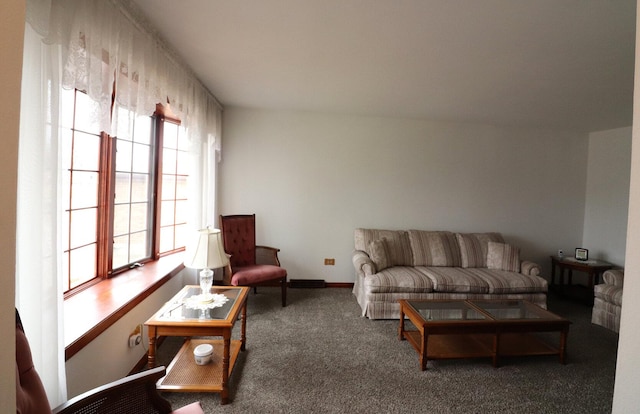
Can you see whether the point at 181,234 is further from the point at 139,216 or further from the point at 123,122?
the point at 123,122

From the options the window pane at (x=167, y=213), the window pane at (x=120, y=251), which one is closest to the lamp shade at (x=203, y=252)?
the window pane at (x=120, y=251)

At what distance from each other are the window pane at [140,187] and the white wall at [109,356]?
1000mm

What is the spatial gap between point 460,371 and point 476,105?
2974 millimetres

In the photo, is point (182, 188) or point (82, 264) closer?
point (82, 264)

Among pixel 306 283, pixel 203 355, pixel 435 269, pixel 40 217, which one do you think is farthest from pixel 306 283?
pixel 40 217

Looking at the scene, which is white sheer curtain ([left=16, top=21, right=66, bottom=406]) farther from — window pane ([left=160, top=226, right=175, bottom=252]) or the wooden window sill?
window pane ([left=160, top=226, right=175, bottom=252])

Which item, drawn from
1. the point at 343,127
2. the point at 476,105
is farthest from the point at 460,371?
the point at 343,127

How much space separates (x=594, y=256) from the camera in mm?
4359

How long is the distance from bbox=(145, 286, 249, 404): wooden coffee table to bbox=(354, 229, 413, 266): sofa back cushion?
2.14m

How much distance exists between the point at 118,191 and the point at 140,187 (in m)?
0.36

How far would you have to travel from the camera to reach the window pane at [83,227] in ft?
6.59

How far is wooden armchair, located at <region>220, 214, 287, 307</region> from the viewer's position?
10.6ft

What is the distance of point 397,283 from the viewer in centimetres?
321

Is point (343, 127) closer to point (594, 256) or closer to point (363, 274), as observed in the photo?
point (363, 274)
